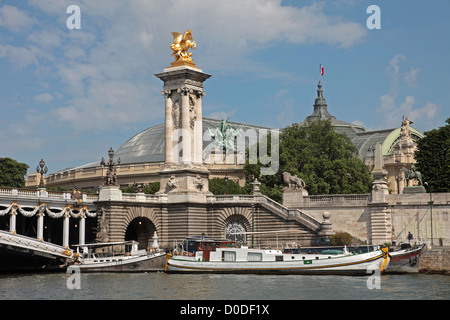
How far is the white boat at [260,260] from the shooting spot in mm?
61688

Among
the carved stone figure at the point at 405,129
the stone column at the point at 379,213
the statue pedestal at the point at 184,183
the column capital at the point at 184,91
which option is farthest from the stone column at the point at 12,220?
the carved stone figure at the point at 405,129

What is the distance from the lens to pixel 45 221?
84188 mm

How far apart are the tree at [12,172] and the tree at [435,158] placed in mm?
57405

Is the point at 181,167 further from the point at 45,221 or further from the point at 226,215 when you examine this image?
the point at 45,221

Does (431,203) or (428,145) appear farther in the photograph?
(428,145)

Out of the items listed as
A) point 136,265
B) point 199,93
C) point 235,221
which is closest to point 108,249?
point 136,265

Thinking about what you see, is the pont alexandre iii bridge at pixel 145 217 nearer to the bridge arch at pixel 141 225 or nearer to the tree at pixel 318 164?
the bridge arch at pixel 141 225

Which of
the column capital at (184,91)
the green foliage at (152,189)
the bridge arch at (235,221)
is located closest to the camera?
the column capital at (184,91)

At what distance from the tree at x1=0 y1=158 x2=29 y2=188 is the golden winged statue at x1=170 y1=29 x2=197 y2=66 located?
150 ft

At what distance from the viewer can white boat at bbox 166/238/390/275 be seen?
61688 mm

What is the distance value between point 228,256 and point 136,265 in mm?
8297

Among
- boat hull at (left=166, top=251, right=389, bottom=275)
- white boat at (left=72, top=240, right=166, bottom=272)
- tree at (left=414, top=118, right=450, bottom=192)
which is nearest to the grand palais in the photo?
tree at (left=414, top=118, right=450, bottom=192)
